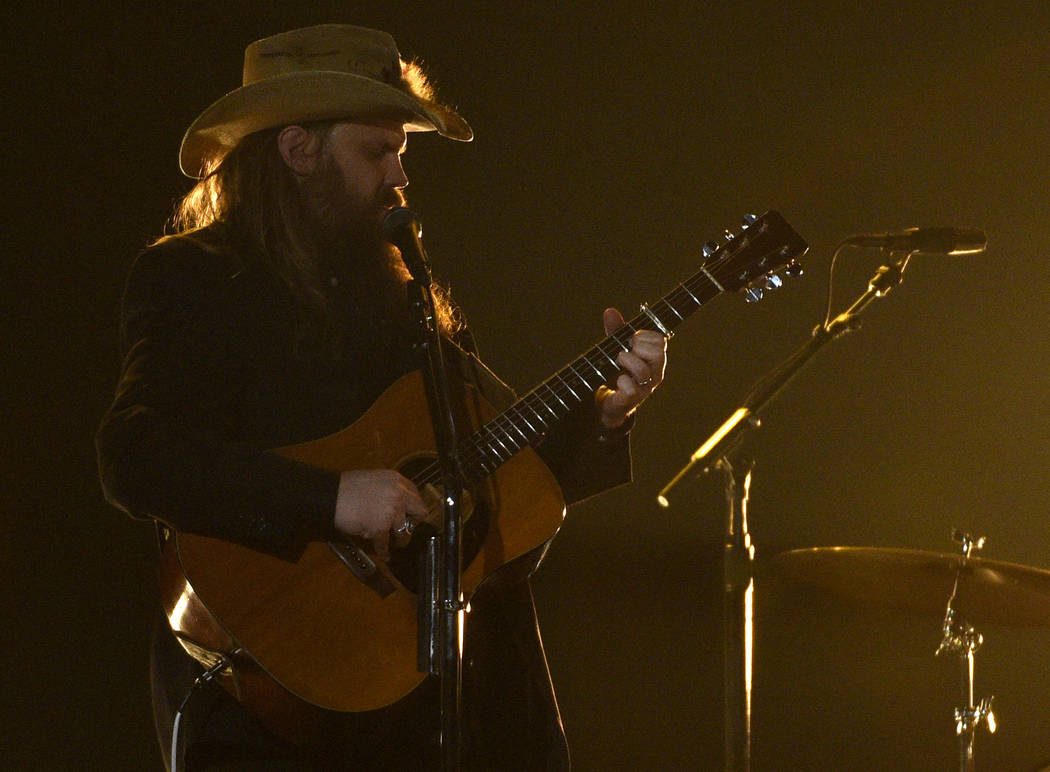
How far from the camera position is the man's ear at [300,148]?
236 centimetres

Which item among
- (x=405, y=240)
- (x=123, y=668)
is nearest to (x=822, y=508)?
(x=123, y=668)

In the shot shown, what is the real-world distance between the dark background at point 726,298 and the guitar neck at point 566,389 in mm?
1349

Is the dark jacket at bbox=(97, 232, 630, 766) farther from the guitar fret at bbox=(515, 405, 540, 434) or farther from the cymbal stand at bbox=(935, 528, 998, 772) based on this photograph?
the cymbal stand at bbox=(935, 528, 998, 772)

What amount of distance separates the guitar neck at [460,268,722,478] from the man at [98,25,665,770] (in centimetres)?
4

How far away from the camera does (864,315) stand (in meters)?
4.06

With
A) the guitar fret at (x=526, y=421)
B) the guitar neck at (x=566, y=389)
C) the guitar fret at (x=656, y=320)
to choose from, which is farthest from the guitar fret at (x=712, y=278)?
the guitar fret at (x=526, y=421)

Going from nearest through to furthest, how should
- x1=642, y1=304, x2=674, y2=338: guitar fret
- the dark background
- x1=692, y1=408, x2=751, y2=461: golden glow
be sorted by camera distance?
x1=642, y1=304, x2=674, y2=338: guitar fret → x1=692, y1=408, x2=751, y2=461: golden glow → the dark background

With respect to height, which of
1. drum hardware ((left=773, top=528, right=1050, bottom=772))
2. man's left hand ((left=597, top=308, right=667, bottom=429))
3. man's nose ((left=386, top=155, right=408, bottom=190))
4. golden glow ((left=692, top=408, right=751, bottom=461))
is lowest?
drum hardware ((left=773, top=528, right=1050, bottom=772))

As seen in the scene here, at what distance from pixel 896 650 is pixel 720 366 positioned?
3.81ft

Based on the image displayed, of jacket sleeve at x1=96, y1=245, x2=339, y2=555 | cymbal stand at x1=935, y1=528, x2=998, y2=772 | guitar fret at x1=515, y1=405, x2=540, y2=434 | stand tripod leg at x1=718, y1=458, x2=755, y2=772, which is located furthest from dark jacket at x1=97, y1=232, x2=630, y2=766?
cymbal stand at x1=935, y1=528, x2=998, y2=772

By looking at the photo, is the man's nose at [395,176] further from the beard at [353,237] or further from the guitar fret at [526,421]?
the guitar fret at [526,421]

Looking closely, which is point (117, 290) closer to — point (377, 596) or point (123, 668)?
A: point (123, 668)

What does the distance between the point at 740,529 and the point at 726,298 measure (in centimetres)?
146

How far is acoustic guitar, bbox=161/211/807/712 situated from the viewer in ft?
6.18
